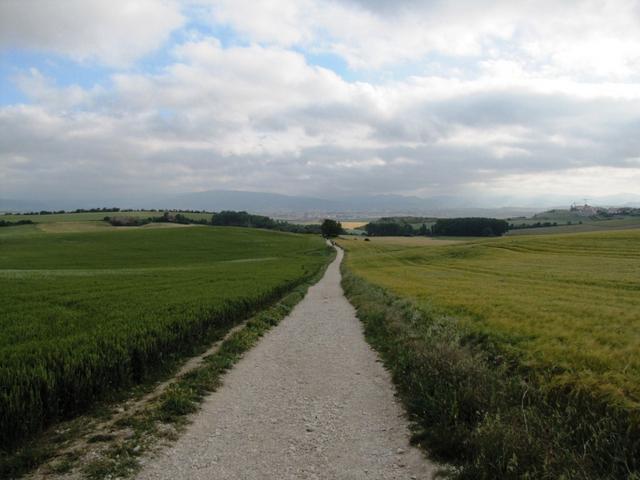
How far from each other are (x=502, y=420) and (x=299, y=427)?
352cm

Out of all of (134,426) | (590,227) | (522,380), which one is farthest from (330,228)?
(134,426)

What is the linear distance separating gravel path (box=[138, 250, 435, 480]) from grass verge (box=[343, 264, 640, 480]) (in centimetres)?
54

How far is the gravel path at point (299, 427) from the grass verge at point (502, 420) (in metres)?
0.54

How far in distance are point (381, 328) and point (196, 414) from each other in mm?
9062

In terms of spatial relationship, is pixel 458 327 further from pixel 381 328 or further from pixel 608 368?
pixel 608 368

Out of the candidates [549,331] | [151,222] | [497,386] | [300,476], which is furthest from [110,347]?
[151,222]

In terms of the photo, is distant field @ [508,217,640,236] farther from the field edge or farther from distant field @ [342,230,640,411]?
the field edge

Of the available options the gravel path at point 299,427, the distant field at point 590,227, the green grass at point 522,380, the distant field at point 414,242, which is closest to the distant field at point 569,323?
the green grass at point 522,380

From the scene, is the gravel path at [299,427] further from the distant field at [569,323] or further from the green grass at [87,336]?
the distant field at [569,323]

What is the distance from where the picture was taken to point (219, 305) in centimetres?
1661

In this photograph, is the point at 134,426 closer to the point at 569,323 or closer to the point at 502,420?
the point at 502,420

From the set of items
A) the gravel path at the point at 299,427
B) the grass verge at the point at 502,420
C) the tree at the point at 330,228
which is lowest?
the gravel path at the point at 299,427

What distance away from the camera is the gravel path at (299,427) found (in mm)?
5953

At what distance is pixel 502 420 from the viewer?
21.3 feet
